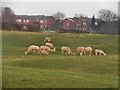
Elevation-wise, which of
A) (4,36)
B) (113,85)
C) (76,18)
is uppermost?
(76,18)

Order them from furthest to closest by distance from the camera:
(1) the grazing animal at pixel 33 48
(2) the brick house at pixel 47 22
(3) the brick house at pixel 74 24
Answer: (3) the brick house at pixel 74 24 < (2) the brick house at pixel 47 22 < (1) the grazing animal at pixel 33 48

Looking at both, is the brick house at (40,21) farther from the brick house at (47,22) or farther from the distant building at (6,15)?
the distant building at (6,15)

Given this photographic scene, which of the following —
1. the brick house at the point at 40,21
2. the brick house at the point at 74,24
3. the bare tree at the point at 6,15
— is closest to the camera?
the bare tree at the point at 6,15

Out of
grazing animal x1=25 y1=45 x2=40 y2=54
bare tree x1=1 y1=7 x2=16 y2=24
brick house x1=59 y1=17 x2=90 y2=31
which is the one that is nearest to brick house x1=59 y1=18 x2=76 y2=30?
brick house x1=59 y1=17 x2=90 y2=31

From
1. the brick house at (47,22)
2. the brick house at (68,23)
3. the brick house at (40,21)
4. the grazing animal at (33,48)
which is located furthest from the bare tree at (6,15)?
the grazing animal at (33,48)

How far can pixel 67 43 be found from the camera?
3269cm

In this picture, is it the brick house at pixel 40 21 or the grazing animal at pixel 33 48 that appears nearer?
the grazing animal at pixel 33 48

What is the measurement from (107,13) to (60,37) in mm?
37843

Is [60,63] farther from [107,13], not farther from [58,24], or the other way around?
[107,13]

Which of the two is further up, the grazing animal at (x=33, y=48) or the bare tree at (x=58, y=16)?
the bare tree at (x=58, y=16)

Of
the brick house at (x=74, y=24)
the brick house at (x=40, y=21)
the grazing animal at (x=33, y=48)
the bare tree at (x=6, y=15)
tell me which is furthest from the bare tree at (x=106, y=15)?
the grazing animal at (x=33, y=48)

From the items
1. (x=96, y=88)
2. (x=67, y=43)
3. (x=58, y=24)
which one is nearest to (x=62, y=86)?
(x=96, y=88)

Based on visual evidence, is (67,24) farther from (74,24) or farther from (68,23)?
(74,24)

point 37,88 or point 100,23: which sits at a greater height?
point 100,23
